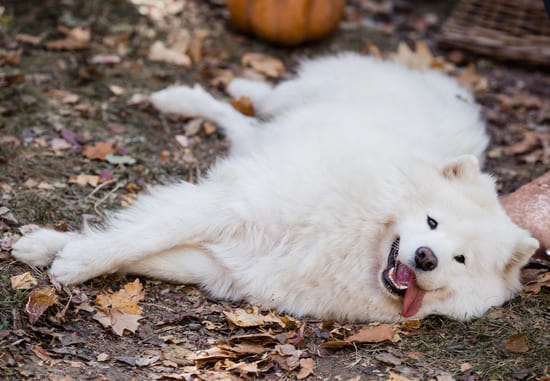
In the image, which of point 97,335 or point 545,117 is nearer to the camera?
point 97,335

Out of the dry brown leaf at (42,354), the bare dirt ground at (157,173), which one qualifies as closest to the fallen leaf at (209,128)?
the bare dirt ground at (157,173)

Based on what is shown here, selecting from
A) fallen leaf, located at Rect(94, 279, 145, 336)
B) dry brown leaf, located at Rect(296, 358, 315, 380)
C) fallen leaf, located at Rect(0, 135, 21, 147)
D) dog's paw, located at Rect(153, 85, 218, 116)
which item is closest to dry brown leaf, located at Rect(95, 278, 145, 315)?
fallen leaf, located at Rect(94, 279, 145, 336)

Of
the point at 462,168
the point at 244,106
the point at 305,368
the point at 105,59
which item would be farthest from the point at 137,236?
the point at 105,59

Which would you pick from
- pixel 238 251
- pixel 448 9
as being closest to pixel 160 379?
pixel 238 251

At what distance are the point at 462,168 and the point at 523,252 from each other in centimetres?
53

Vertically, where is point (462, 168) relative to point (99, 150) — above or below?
above

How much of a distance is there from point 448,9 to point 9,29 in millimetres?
5291

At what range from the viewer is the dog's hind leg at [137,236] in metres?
3.54

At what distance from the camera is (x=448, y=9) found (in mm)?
8633

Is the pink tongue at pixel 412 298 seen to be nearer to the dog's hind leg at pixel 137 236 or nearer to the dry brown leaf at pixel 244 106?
the dog's hind leg at pixel 137 236

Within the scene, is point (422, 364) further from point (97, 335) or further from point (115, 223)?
point (115, 223)

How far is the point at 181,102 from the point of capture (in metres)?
5.29

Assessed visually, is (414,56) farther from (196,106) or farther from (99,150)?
Answer: (99,150)

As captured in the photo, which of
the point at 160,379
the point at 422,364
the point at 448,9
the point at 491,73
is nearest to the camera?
the point at 160,379
